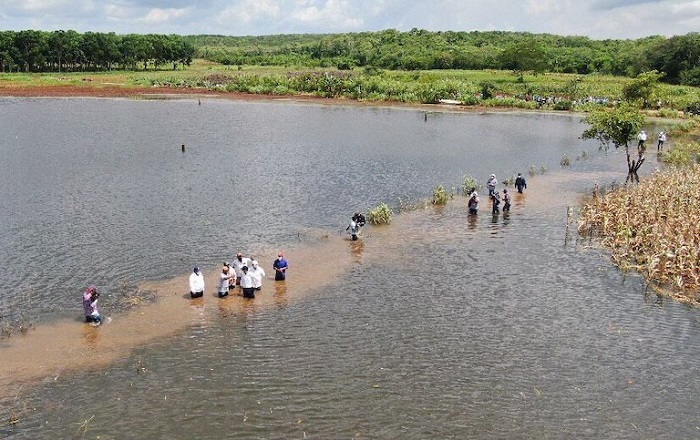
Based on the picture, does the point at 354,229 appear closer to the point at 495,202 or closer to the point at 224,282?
the point at 224,282

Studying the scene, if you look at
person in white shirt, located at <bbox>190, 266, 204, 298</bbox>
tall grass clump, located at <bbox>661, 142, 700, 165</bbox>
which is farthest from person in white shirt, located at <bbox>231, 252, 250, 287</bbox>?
tall grass clump, located at <bbox>661, 142, 700, 165</bbox>

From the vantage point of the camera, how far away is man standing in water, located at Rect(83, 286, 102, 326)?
2091 centimetres

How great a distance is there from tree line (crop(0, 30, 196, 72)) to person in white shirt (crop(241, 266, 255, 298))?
134723 millimetres

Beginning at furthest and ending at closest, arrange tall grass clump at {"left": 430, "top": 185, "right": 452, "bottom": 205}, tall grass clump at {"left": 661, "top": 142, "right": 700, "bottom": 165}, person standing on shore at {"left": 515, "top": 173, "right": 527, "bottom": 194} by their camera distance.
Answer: tall grass clump at {"left": 661, "top": 142, "right": 700, "bottom": 165} < person standing on shore at {"left": 515, "top": 173, "right": 527, "bottom": 194} < tall grass clump at {"left": 430, "top": 185, "right": 452, "bottom": 205}

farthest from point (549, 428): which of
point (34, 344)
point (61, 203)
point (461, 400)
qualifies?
point (61, 203)

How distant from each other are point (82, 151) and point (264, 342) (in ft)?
132

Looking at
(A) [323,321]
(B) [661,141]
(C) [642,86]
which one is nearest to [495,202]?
(A) [323,321]

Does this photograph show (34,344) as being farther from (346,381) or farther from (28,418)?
(346,381)

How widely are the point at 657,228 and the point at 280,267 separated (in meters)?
17.0

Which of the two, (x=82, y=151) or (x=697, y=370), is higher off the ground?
(x=82, y=151)

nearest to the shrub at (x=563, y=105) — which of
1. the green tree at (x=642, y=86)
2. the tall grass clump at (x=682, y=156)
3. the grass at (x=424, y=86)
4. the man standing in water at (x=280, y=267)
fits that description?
the grass at (x=424, y=86)

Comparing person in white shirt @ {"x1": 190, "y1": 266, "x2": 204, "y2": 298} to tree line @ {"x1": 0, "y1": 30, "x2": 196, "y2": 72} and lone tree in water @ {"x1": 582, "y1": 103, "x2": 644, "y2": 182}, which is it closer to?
lone tree in water @ {"x1": 582, "y1": 103, "x2": 644, "y2": 182}

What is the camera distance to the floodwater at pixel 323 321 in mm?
16641

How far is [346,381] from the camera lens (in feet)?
59.5
